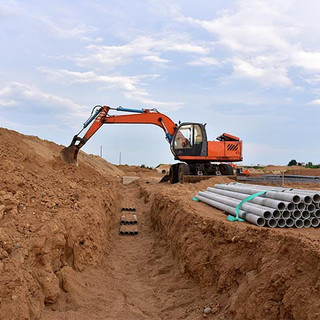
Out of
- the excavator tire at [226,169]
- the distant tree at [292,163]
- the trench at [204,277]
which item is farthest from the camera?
the distant tree at [292,163]

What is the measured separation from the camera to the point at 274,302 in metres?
4.45

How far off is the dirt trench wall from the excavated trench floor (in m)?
0.43

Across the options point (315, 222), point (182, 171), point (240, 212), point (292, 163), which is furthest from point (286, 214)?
point (292, 163)

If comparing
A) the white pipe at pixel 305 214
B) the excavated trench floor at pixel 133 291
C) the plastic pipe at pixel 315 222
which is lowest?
the excavated trench floor at pixel 133 291

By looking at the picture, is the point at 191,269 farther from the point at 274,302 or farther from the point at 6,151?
the point at 6,151

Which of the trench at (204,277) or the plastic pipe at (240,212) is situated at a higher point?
the plastic pipe at (240,212)

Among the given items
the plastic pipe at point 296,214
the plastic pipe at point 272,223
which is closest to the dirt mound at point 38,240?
the plastic pipe at point 272,223

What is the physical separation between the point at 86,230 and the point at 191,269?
251cm

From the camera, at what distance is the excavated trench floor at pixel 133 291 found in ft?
19.6

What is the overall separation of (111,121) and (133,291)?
13.8 m

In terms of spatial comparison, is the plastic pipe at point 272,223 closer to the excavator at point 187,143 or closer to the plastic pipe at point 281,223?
the plastic pipe at point 281,223

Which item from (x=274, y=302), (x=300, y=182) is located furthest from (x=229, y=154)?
(x=274, y=302)

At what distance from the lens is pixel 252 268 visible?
5.39 metres

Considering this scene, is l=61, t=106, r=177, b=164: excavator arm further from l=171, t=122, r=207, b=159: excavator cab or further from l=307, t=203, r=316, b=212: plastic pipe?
l=307, t=203, r=316, b=212: plastic pipe
